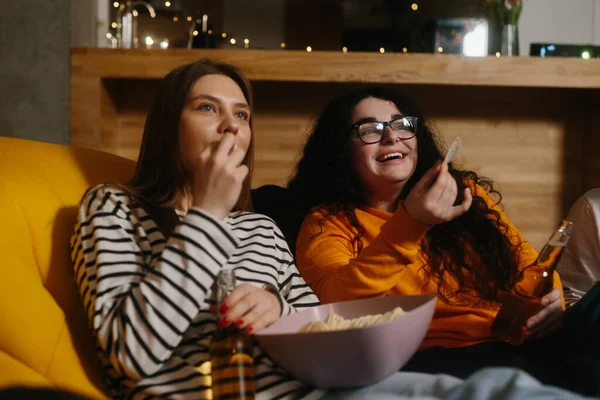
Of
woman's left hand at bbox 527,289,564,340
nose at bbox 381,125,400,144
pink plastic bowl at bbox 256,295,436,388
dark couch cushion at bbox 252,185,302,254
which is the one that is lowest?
woman's left hand at bbox 527,289,564,340

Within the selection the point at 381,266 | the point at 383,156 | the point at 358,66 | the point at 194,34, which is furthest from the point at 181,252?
the point at 194,34

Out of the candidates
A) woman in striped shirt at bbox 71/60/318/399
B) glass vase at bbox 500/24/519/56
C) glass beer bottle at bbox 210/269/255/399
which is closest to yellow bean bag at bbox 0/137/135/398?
woman in striped shirt at bbox 71/60/318/399

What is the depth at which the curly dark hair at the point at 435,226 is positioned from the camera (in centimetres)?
156

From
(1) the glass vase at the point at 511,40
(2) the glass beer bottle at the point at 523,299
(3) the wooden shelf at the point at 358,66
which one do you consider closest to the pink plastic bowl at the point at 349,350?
(2) the glass beer bottle at the point at 523,299

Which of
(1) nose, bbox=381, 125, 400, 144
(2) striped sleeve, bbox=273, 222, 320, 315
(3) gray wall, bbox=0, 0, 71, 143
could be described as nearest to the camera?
(2) striped sleeve, bbox=273, 222, 320, 315

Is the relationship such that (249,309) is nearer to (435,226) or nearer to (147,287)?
(147,287)

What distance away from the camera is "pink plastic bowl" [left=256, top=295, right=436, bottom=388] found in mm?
915

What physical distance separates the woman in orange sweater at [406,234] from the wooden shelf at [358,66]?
45 centimetres

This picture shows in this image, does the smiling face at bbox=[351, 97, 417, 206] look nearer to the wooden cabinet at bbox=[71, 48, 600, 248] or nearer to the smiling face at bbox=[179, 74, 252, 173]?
the smiling face at bbox=[179, 74, 252, 173]

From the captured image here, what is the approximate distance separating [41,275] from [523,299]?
900mm

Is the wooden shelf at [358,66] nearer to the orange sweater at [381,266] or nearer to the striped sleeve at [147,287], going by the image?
the orange sweater at [381,266]

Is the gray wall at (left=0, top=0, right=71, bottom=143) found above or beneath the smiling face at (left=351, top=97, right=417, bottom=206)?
above

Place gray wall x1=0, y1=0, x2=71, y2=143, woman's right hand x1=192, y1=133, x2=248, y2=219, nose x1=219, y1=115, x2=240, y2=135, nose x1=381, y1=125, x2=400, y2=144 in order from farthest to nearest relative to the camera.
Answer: gray wall x1=0, y1=0, x2=71, y2=143
nose x1=381, y1=125, x2=400, y2=144
nose x1=219, y1=115, x2=240, y2=135
woman's right hand x1=192, y1=133, x2=248, y2=219

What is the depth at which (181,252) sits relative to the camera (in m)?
1.00
